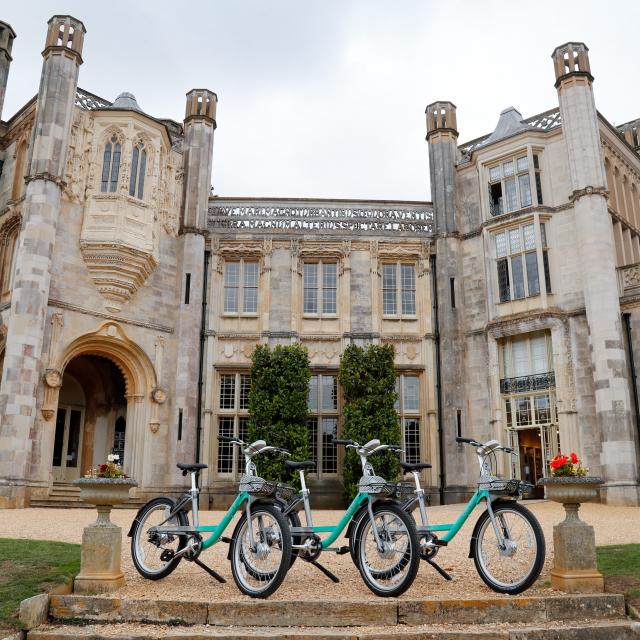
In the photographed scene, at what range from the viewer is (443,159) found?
2222cm

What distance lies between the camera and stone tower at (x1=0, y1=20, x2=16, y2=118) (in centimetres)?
2114

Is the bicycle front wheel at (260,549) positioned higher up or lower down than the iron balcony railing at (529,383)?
lower down

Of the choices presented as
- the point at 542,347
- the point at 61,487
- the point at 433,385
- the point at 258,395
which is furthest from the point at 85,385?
the point at 542,347

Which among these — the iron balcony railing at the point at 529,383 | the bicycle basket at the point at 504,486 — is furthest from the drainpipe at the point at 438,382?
the bicycle basket at the point at 504,486

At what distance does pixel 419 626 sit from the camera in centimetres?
542

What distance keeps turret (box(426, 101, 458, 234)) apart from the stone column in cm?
758

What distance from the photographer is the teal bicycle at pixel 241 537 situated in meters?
5.89

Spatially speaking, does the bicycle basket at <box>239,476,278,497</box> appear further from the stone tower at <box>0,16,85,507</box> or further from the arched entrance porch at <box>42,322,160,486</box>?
the arched entrance porch at <box>42,322,160,486</box>

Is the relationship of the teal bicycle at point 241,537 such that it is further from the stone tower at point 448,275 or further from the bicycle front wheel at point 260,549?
the stone tower at point 448,275

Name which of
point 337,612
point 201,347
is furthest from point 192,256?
point 337,612

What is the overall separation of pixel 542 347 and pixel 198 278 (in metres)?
10.8

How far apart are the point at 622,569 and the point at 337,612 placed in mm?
3327

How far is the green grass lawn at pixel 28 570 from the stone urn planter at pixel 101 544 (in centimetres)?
27

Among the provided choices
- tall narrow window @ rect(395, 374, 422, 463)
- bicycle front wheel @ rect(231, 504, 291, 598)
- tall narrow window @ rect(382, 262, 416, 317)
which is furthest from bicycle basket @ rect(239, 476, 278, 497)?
tall narrow window @ rect(382, 262, 416, 317)
